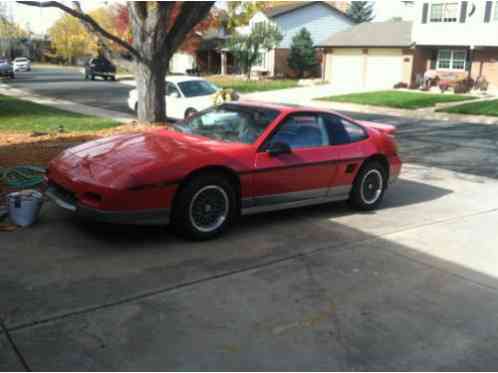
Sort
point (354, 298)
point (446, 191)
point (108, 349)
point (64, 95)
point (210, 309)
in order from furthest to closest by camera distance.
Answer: point (64, 95)
point (446, 191)
point (354, 298)
point (210, 309)
point (108, 349)

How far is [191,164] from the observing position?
5.41 m

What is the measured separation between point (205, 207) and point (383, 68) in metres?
32.1

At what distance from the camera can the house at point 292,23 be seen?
4388 cm

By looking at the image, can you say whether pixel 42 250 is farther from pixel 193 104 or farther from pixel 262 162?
pixel 193 104

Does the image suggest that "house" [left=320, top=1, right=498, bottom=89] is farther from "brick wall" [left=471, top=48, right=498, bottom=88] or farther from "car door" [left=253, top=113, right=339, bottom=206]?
"car door" [left=253, top=113, right=339, bottom=206]

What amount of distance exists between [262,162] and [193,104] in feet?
32.3

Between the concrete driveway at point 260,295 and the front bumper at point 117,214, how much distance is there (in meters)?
0.30

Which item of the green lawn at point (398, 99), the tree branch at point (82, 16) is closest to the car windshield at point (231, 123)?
the tree branch at point (82, 16)

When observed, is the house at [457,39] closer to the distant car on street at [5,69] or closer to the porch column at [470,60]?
the porch column at [470,60]

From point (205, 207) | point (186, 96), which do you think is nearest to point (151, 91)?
point (186, 96)

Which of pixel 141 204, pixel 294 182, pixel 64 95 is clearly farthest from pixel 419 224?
pixel 64 95

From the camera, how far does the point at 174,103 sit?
15797 mm

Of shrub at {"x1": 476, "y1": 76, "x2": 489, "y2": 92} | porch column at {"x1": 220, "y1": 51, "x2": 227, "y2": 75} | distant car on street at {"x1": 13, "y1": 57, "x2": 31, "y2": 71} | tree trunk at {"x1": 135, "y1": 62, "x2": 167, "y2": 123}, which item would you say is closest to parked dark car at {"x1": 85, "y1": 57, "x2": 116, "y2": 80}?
porch column at {"x1": 220, "y1": 51, "x2": 227, "y2": 75}

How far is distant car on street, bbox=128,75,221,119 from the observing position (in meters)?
15.4
